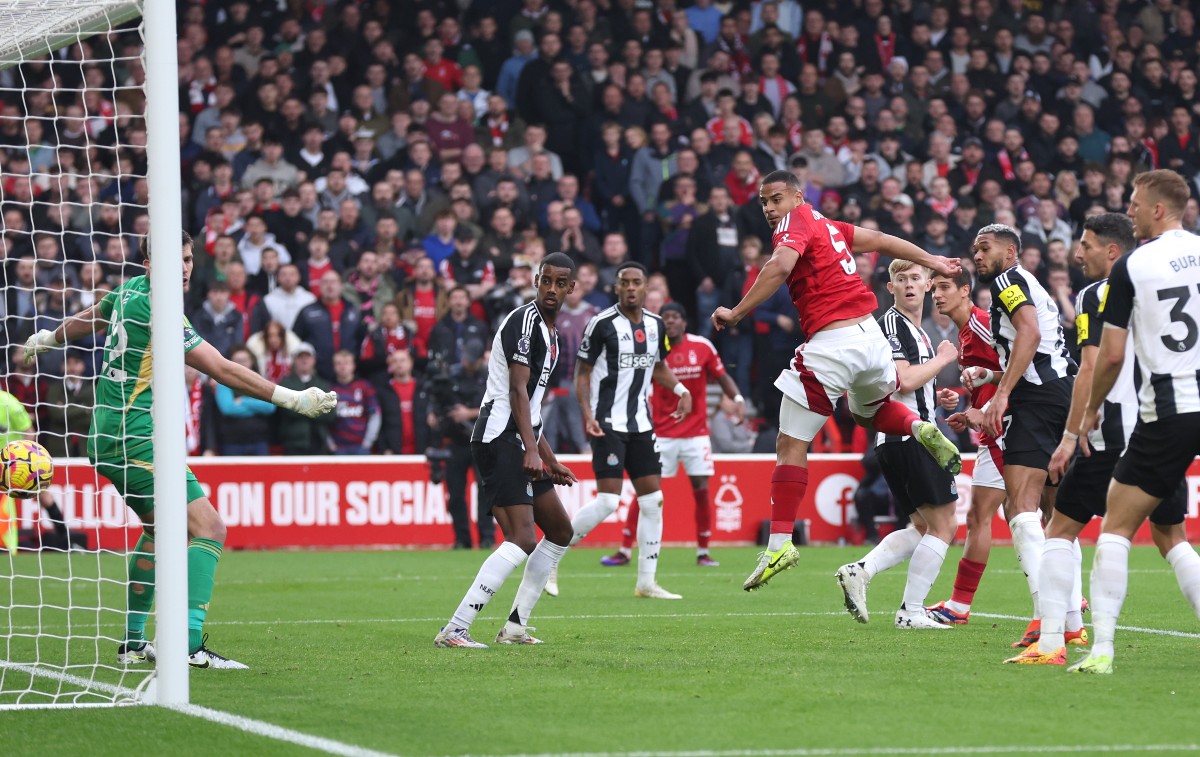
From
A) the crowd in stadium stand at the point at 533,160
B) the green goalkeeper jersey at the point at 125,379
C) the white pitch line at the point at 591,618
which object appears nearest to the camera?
the green goalkeeper jersey at the point at 125,379

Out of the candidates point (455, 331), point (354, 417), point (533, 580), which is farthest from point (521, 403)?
point (354, 417)

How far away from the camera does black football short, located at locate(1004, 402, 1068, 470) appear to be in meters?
9.03

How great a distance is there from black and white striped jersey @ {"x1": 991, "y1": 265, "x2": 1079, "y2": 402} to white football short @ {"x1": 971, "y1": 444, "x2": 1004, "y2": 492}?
0.72 metres

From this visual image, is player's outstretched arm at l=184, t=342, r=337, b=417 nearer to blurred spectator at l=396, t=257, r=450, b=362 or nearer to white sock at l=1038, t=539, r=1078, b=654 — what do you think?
white sock at l=1038, t=539, r=1078, b=654

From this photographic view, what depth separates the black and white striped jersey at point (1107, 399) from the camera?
804 cm

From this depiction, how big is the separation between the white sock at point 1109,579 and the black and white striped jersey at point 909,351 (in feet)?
8.71

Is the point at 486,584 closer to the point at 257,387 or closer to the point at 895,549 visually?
the point at 257,387

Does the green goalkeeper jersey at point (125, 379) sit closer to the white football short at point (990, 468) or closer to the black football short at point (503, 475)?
the black football short at point (503, 475)

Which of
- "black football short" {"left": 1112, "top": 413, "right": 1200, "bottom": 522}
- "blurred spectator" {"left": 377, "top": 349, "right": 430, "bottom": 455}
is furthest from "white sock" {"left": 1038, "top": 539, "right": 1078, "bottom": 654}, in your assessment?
"blurred spectator" {"left": 377, "top": 349, "right": 430, "bottom": 455}

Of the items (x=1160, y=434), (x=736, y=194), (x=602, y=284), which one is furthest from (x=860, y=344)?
(x=736, y=194)

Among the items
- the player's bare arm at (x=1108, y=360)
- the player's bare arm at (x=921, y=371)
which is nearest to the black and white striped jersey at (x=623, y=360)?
the player's bare arm at (x=921, y=371)

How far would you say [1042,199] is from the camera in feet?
72.4

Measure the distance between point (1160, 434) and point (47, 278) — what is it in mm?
15582

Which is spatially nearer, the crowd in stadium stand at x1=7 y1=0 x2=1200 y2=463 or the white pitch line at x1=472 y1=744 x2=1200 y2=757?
the white pitch line at x1=472 y1=744 x2=1200 y2=757
